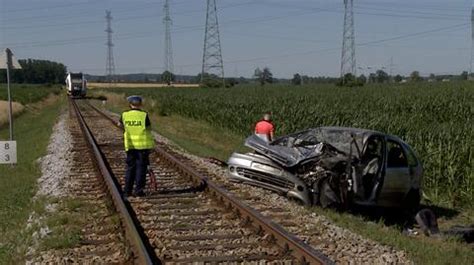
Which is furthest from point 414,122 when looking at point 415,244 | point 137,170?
point 415,244

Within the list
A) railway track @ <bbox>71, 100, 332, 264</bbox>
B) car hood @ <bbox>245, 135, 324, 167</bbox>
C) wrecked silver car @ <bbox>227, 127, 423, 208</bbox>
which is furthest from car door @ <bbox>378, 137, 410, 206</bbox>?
railway track @ <bbox>71, 100, 332, 264</bbox>

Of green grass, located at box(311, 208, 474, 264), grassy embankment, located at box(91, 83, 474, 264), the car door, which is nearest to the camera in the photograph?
green grass, located at box(311, 208, 474, 264)

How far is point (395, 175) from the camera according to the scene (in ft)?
39.5

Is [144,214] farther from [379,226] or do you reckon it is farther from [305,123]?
[305,123]

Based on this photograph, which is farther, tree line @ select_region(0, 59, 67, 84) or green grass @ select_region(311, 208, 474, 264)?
tree line @ select_region(0, 59, 67, 84)

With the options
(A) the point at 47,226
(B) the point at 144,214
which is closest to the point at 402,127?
(B) the point at 144,214

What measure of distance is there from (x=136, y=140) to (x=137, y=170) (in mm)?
519

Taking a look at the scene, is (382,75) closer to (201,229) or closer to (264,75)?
(264,75)

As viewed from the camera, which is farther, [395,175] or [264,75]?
[264,75]

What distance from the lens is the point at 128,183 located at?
36.9 feet

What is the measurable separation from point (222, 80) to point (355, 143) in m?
86.0

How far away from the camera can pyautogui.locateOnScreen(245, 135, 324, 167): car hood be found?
1160 centimetres

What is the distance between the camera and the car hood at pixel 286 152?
38.1 feet

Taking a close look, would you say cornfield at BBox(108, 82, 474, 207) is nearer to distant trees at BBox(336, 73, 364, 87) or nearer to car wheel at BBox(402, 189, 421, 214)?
car wheel at BBox(402, 189, 421, 214)
